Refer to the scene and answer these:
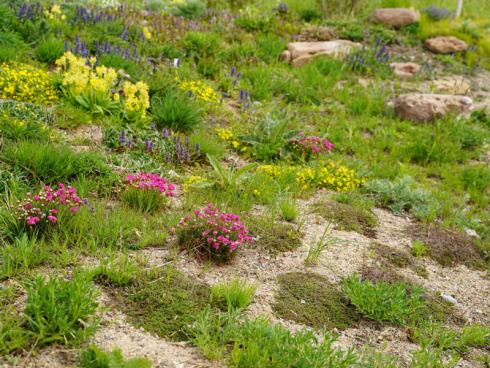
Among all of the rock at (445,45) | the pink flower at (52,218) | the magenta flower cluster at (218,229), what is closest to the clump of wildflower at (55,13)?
the pink flower at (52,218)

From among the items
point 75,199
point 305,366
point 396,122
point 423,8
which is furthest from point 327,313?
point 423,8

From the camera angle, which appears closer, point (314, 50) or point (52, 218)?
point (52, 218)

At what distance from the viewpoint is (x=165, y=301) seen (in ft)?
12.5

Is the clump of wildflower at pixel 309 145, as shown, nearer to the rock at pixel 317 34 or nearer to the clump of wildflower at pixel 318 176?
the clump of wildflower at pixel 318 176

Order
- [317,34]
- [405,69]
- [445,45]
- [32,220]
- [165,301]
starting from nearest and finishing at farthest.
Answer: [165,301] → [32,220] → [405,69] → [317,34] → [445,45]

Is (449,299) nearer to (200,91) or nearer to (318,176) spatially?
(318,176)

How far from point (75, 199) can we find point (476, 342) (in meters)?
3.31

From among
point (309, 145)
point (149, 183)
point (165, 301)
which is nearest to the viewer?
point (165, 301)

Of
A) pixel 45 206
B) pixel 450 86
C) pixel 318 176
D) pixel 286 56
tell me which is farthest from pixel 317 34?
pixel 45 206

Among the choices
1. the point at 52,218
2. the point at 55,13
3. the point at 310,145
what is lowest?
the point at 310,145

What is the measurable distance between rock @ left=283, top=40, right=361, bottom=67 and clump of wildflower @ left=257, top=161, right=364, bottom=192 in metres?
4.07

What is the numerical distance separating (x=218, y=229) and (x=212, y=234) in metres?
0.06

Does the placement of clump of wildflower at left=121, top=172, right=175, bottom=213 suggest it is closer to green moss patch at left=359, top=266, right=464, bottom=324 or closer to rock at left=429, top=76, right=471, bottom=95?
green moss patch at left=359, top=266, right=464, bottom=324

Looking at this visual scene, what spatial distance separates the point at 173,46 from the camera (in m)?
8.85
